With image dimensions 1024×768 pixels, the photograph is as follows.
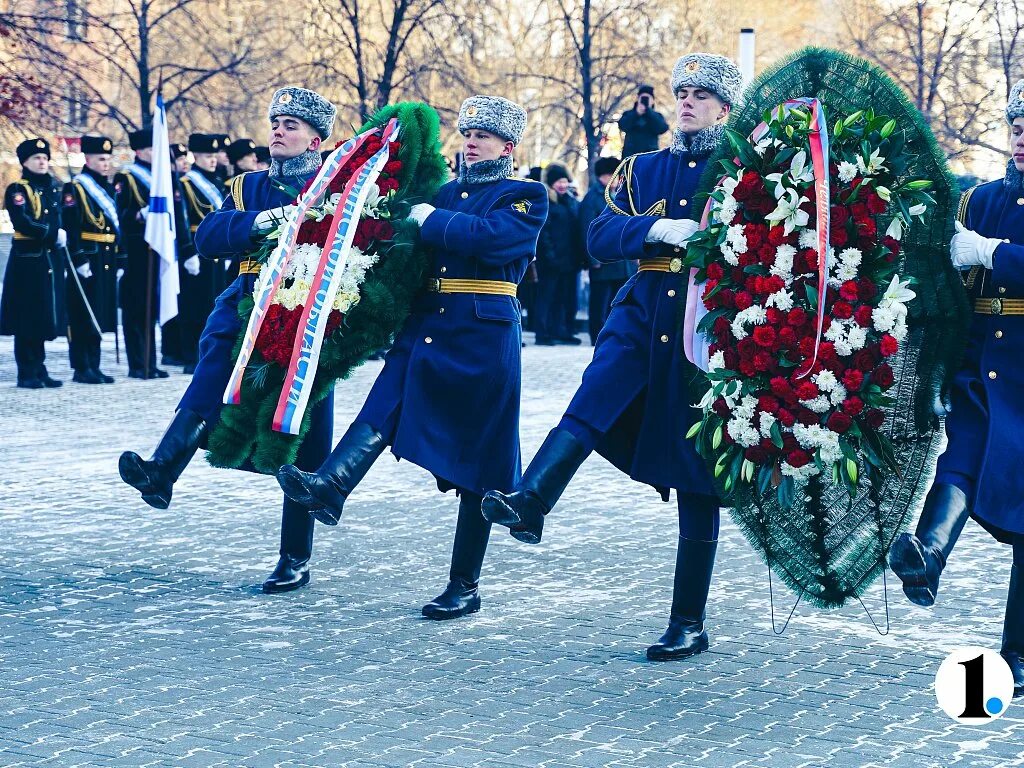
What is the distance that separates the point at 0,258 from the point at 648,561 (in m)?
20.1

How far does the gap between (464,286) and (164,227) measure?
943cm

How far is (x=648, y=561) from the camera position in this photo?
7.98 m

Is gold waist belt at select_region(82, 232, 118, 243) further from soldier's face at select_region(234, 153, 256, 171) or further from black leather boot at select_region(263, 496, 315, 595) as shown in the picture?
black leather boot at select_region(263, 496, 315, 595)

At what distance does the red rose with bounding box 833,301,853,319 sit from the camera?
5633 mm

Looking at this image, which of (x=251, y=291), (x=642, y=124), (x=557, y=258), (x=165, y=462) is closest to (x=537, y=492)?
(x=165, y=462)

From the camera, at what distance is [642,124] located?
68.2ft

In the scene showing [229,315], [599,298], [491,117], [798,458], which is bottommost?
[599,298]

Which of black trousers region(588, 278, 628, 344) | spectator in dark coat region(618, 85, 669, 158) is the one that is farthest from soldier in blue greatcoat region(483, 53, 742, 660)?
spectator in dark coat region(618, 85, 669, 158)

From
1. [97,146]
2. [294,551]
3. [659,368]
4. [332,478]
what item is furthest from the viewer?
[97,146]

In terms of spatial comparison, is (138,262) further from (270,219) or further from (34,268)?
(270,219)

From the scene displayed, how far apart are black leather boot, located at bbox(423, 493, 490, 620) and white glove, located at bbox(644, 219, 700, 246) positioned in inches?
56.9

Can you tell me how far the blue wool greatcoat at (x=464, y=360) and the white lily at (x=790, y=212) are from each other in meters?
1.28

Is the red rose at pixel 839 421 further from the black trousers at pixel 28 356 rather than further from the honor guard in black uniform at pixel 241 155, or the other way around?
the honor guard in black uniform at pixel 241 155

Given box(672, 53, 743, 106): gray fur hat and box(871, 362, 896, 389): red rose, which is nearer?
box(871, 362, 896, 389): red rose
